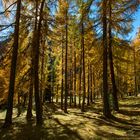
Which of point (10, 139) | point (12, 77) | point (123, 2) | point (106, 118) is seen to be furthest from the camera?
point (123, 2)

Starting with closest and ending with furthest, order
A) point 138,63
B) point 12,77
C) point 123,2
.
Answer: point 12,77, point 123,2, point 138,63

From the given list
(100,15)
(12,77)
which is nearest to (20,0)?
(12,77)

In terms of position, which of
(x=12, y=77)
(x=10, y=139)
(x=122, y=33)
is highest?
(x=122, y=33)

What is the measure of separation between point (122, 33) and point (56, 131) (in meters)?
11.7

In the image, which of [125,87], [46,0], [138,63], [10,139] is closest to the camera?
[10,139]

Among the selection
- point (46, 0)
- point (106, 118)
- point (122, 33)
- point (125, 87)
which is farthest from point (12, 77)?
point (125, 87)

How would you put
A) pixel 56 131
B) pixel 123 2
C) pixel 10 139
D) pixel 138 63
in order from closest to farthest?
1. pixel 10 139
2. pixel 56 131
3. pixel 123 2
4. pixel 138 63

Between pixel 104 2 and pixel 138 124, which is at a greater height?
pixel 104 2

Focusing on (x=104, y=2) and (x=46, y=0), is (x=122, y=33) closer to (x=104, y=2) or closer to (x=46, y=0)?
(x=104, y=2)

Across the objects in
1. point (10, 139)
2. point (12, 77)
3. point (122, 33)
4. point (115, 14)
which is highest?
point (115, 14)

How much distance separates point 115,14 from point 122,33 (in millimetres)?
1738

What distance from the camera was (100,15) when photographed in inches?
882

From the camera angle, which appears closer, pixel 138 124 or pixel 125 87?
pixel 138 124

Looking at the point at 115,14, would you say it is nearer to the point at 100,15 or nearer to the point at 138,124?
the point at 100,15
